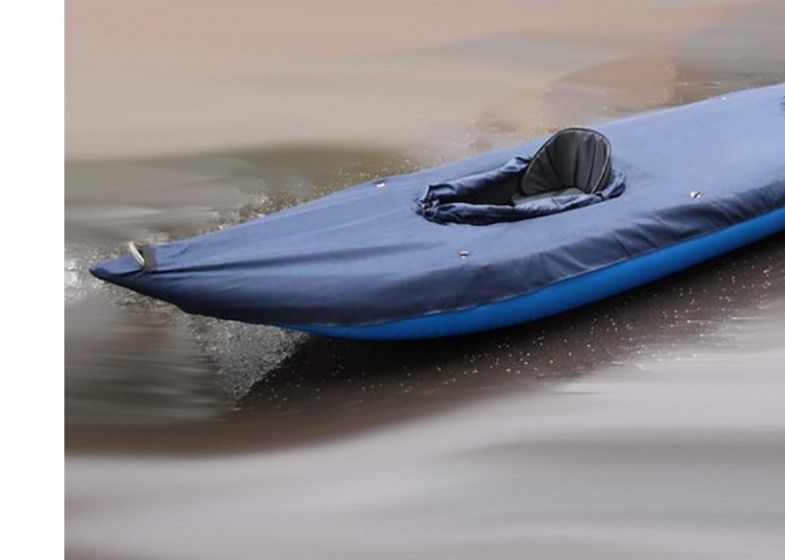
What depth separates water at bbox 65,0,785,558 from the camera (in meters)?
2.07

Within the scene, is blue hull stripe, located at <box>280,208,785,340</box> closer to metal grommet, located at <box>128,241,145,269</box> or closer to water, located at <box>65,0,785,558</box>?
water, located at <box>65,0,785,558</box>

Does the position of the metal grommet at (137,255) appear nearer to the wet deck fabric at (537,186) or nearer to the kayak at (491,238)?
the kayak at (491,238)

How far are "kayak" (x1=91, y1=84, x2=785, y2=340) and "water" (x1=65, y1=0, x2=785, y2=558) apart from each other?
→ 15 cm

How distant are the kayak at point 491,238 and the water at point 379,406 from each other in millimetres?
155

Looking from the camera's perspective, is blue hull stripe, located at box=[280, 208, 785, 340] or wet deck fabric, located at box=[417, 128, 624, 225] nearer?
blue hull stripe, located at box=[280, 208, 785, 340]

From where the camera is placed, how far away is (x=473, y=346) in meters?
2.65

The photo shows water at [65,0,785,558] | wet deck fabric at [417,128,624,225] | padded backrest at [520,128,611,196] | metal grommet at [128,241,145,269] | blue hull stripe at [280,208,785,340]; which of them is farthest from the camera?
padded backrest at [520,128,611,196]

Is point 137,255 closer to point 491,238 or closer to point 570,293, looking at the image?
point 491,238

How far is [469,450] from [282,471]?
1.42 ft

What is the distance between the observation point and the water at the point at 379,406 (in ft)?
6.79

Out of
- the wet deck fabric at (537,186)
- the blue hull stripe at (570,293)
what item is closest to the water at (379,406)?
the blue hull stripe at (570,293)

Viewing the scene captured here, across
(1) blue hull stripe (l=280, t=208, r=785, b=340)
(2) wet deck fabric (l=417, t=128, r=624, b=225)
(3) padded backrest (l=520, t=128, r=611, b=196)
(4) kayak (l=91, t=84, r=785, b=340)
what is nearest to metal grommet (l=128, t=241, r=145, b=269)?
(4) kayak (l=91, t=84, r=785, b=340)

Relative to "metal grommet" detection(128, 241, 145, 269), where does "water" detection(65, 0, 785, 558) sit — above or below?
below

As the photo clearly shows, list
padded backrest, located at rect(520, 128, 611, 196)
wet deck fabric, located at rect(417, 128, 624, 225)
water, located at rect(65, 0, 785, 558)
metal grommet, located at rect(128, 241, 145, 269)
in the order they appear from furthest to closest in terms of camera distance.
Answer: padded backrest, located at rect(520, 128, 611, 196), wet deck fabric, located at rect(417, 128, 624, 225), metal grommet, located at rect(128, 241, 145, 269), water, located at rect(65, 0, 785, 558)
